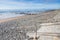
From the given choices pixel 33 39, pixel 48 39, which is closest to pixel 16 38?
pixel 33 39

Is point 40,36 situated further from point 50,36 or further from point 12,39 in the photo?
point 12,39

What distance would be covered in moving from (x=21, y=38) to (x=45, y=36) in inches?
55.6

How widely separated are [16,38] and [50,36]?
1.57 metres

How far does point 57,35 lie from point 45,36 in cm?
31

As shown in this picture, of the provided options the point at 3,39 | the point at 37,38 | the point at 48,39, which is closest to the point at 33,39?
the point at 37,38

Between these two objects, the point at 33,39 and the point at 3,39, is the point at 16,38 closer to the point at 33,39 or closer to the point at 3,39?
the point at 3,39

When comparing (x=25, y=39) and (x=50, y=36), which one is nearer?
(x=50, y=36)

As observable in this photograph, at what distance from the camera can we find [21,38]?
5.64m

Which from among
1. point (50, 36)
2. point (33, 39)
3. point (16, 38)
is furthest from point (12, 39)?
point (50, 36)

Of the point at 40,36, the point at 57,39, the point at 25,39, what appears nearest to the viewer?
the point at 57,39

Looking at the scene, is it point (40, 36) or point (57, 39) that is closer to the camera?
point (57, 39)

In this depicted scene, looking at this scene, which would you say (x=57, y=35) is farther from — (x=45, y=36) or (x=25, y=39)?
(x=25, y=39)

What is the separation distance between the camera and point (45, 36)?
14.5 ft

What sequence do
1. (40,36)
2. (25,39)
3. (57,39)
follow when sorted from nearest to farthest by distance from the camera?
(57,39) → (40,36) → (25,39)
